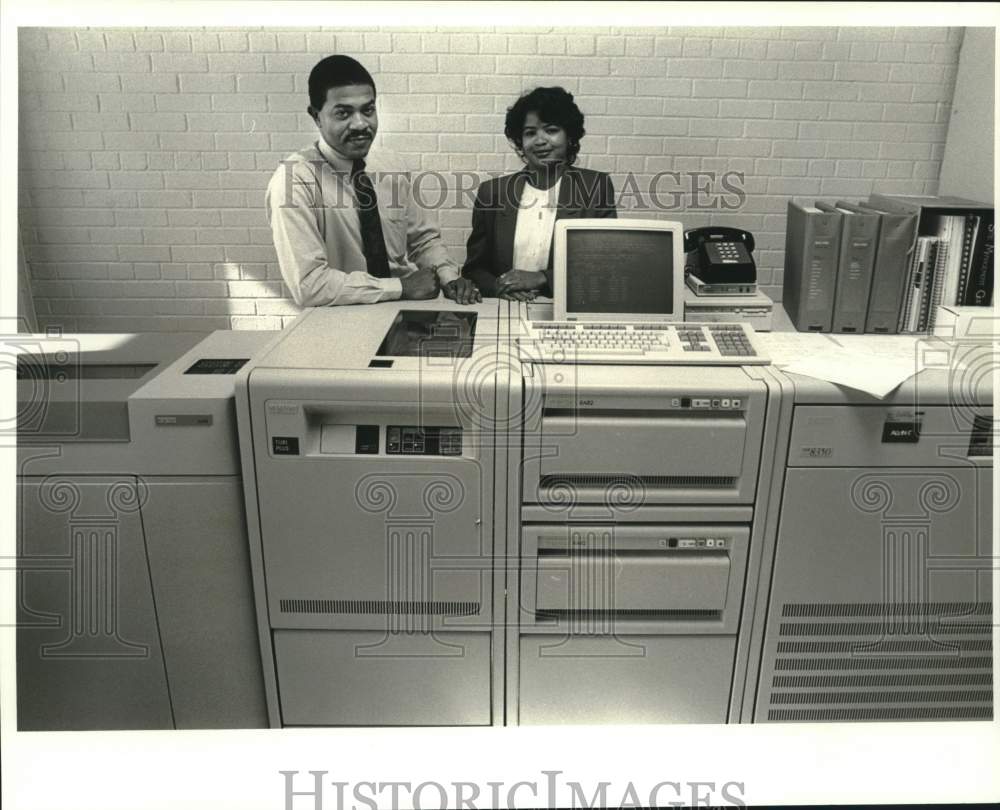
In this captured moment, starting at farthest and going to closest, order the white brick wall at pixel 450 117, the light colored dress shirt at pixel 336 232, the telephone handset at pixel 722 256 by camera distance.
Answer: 1. the white brick wall at pixel 450 117
2. the light colored dress shirt at pixel 336 232
3. the telephone handset at pixel 722 256

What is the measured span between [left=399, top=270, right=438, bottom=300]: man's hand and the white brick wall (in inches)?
32.4

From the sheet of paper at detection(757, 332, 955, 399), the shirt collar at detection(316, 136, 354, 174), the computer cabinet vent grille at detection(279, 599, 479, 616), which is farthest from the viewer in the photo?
the shirt collar at detection(316, 136, 354, 174)

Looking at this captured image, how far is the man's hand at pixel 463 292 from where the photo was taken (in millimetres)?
2330

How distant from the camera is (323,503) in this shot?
185 centimetres

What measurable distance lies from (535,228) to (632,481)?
3.75 feet

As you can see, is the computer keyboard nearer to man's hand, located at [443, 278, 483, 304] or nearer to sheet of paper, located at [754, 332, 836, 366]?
sheet of paper, located at [754, 332, 836, 366]

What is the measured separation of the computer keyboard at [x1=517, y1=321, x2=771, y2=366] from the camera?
1.86 meters

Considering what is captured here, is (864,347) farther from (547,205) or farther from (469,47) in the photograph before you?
(469,47)

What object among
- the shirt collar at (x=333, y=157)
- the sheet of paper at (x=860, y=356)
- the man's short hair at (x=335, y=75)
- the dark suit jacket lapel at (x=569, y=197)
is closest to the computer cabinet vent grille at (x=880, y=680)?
the sheet of paper at (x=860, y=356)

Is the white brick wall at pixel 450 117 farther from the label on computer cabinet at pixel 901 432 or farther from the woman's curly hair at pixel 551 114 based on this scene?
the label on computer cabinet at pixel 901 432

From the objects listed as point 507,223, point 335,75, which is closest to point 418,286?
point 507,223

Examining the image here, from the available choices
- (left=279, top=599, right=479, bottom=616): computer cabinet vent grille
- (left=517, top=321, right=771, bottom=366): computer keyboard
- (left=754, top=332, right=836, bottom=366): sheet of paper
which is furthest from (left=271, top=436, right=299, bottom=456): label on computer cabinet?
(left=754, top=332, right=836, bottom=366): sheet of paper

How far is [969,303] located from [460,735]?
176 centimetres

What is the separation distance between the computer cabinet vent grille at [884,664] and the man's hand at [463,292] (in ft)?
3.92
